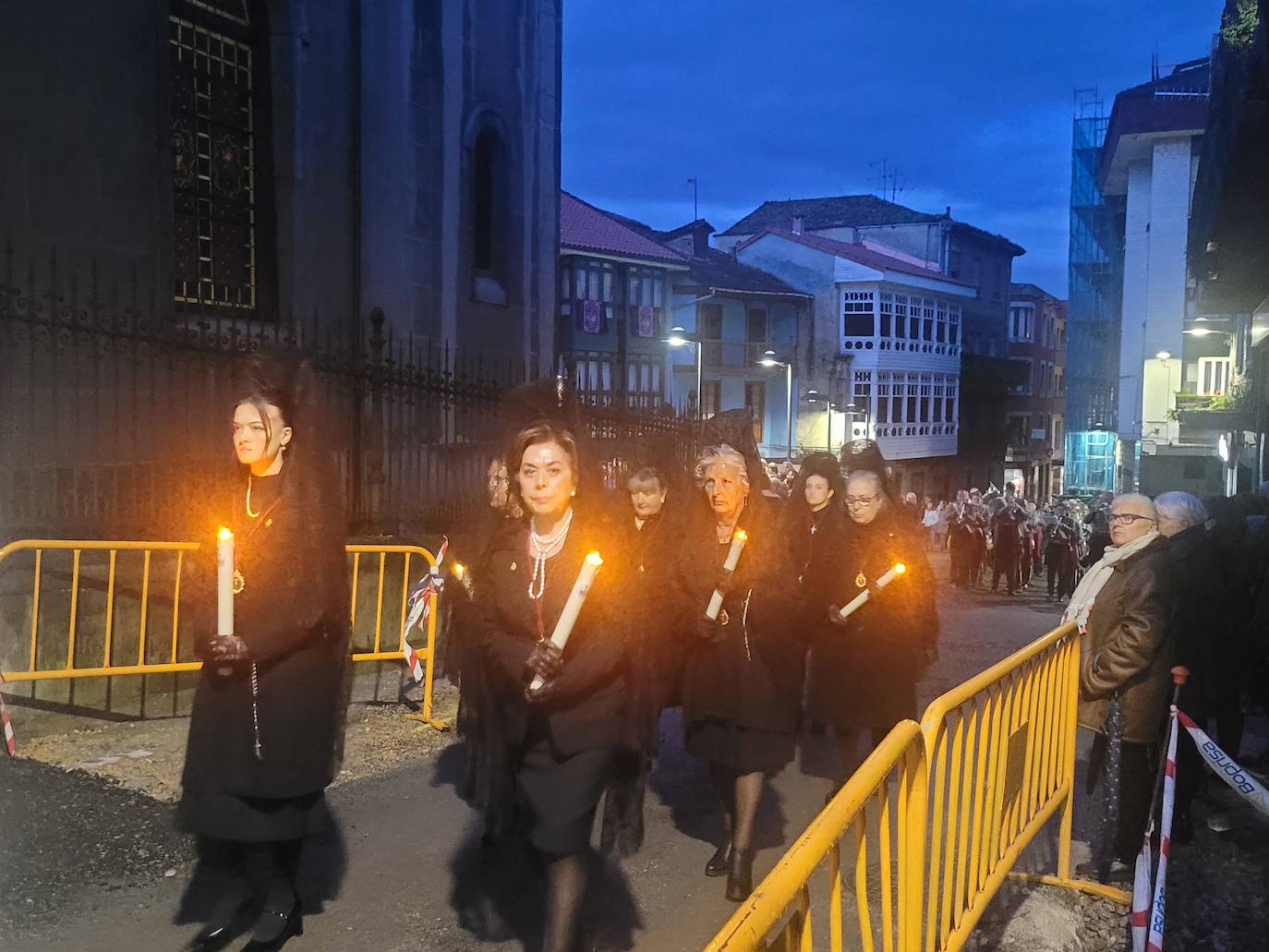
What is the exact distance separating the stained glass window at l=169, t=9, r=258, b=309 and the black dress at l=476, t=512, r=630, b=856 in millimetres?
8564

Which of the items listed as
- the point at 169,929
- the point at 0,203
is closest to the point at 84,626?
the point at 169,929

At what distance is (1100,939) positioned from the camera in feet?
14.8

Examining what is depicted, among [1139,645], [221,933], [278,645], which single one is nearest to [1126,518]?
[1139,645]

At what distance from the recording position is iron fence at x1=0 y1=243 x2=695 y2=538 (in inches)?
282

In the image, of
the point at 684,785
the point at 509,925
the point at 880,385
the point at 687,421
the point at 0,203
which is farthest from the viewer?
the point at 880,385

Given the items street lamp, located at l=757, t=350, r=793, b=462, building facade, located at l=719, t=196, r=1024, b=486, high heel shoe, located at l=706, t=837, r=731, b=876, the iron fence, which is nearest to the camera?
high heel shoe, located at l=706, t=837, r=731, b=876

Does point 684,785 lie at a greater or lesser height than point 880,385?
lesser

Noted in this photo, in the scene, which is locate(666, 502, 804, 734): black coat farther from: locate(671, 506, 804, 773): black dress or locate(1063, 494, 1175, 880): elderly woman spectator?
locate(1063, 494, 1175, 880): elderly woman spectator

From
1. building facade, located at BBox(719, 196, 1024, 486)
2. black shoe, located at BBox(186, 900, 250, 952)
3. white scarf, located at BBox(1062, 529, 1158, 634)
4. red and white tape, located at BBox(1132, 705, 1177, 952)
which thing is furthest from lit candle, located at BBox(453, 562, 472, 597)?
building facade, located at BBox(719, 196, 1024, 486)

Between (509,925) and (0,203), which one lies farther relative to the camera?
(0,203)

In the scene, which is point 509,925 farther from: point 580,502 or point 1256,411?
point 1256,411

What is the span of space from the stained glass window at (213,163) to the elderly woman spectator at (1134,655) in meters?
9.21

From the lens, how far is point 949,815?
11.6ft

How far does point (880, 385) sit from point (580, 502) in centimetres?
4050
